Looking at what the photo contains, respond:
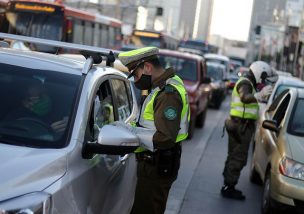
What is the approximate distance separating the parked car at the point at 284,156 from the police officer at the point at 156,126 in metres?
2.48

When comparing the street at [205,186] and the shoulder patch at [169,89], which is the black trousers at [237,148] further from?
the shoulder patch at [169,89]

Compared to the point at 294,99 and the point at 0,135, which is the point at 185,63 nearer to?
the point at 294,99

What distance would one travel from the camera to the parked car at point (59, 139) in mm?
3195

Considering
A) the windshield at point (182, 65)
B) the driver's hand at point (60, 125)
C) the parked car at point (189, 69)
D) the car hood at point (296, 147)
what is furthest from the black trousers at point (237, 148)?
the windshield at point (182, 65)

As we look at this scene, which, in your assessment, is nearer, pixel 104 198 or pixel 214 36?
pixel 104 198

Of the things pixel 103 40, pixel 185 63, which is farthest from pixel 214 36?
pixel 185 63

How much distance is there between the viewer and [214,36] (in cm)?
15212

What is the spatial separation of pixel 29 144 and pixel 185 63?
11.8 meters

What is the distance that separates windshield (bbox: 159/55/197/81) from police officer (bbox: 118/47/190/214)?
1058cm

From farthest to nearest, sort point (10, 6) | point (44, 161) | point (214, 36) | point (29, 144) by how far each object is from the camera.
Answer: point (214, 36), point (10, 6), point (29, 144), point (44, 161)

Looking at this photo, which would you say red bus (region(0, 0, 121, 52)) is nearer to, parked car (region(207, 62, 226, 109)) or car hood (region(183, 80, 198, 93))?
parked car (region(207, 62, 226, 109))

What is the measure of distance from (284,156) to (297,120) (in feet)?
3.34

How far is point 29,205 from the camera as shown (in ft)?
9.89

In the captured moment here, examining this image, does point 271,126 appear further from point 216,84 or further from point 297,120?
point 216,84
